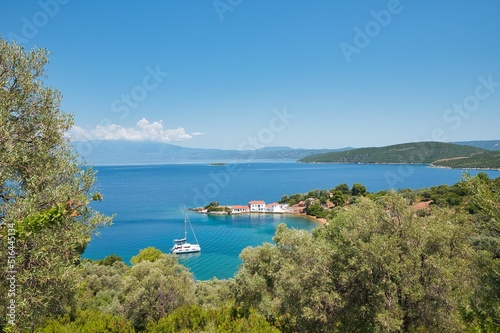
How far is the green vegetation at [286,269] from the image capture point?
20.5ft

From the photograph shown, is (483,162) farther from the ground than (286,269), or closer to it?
farther from the ground

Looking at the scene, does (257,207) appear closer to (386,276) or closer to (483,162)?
(386,276)

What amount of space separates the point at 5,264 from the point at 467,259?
14318 millimetres

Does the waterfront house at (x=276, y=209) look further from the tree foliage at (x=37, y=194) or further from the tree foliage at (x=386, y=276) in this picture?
the tree foliage at (x=37, y=194)

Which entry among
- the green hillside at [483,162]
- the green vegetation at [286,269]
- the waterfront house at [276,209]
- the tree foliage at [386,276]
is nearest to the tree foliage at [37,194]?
the green vegetation at [286,269]

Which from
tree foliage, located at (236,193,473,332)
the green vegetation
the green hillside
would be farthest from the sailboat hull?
the green hillside

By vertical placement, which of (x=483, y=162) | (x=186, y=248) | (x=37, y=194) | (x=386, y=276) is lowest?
(x=186, y=248)

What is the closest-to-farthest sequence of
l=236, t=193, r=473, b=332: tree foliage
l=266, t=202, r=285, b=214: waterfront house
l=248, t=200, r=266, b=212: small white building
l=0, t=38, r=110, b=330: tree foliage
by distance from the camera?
1. l=0, t=38, r=110, b=330: tree foliage
2. l=236, t=193, r=473, b=332: tree foliage
3. l=266, t=202, r=285, b=214: waterfront house
4. l=248, t=200, r=266, b=212: small white building

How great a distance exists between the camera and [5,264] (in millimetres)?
5953

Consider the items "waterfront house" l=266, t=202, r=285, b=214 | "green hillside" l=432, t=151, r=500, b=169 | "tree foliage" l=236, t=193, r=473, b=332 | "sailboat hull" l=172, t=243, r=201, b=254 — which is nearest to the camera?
"tree foliage" l=236, t=193, r=473, b=332

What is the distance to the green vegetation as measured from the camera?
6234 millimetres

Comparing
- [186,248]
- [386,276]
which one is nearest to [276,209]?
[186,248]

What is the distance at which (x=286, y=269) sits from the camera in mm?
13492

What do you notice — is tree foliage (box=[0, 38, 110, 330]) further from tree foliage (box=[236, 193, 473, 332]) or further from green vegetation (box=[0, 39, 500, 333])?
tree foliage (box=[236, 193, 473, 332])
